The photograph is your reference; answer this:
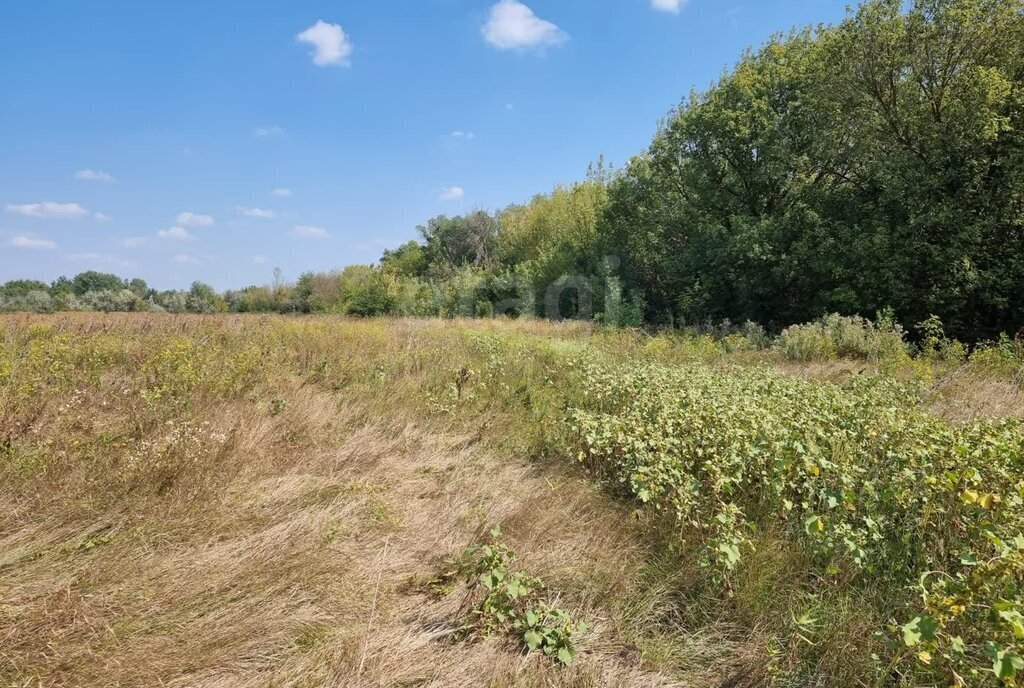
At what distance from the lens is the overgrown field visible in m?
1.97

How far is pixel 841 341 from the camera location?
30.1 feet

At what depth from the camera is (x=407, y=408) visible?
5.64 m

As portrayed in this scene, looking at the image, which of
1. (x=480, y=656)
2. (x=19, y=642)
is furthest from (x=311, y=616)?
(x=19, y=642)

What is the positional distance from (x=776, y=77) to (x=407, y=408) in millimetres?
16156

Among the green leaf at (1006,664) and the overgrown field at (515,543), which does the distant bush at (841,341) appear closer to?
the overgrown field at (515,543)

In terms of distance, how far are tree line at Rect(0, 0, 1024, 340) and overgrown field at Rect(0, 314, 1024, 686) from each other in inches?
331

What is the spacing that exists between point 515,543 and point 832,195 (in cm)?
1529

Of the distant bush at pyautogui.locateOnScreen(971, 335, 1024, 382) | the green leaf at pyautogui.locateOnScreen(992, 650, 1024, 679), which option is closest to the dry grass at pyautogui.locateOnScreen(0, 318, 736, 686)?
the green leaf at pyautogui.locateOnScreen(992, 650, 1024, 679)

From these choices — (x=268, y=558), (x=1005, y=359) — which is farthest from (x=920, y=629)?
(x=1005, y=359)

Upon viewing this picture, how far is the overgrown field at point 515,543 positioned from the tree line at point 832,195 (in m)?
8.42

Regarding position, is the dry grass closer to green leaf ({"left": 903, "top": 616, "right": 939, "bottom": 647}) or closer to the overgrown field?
the overgrown field

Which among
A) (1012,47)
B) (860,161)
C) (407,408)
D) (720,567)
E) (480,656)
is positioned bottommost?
(480,656)

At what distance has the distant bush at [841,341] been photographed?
845cm

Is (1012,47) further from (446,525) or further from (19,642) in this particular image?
(19,642)
